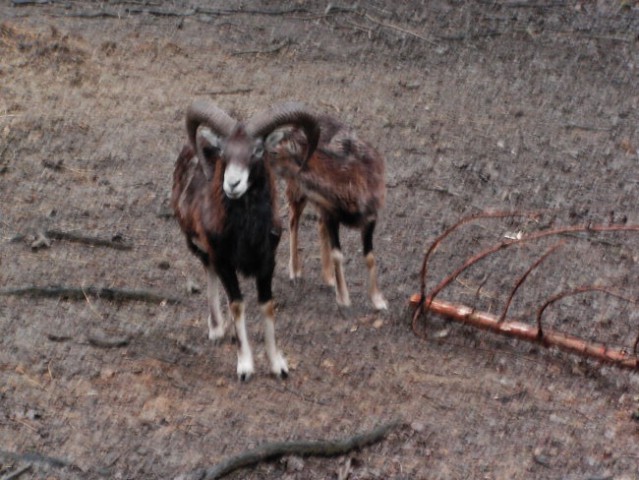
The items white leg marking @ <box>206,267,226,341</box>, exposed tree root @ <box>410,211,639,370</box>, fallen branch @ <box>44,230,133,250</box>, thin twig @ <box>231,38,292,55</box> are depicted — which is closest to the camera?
exposed tree root @ <box>410,211,639,370</box>

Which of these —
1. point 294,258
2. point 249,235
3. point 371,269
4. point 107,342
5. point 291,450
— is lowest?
point 107,342

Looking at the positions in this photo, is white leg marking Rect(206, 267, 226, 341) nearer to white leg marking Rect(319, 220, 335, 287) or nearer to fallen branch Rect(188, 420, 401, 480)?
white leg marking Rect(319, 220, 335, 287)

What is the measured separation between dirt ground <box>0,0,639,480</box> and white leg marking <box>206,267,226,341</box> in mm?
149

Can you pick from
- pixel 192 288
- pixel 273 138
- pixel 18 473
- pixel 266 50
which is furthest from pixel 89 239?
pixel 266 50

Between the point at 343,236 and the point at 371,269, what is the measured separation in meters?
1.33

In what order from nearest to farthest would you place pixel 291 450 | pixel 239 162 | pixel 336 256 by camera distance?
1. pixel 291 450
2. pixel 239 162
3. pixel 336 256

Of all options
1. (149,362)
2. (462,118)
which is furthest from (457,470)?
(462,118)

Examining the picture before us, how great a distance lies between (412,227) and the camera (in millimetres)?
10188

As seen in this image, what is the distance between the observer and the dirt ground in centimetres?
705

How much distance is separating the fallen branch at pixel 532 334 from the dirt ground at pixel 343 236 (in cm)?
11

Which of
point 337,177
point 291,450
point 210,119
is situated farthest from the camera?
point 337,177

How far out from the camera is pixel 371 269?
876 cm

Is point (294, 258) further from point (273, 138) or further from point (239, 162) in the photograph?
point (239, 162)

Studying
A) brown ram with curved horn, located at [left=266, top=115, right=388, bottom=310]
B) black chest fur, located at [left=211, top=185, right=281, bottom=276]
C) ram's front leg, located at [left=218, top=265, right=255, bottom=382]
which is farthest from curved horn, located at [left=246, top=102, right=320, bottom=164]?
ram's front leg, located at [left=218, top=265, right=255, bottom=382]
